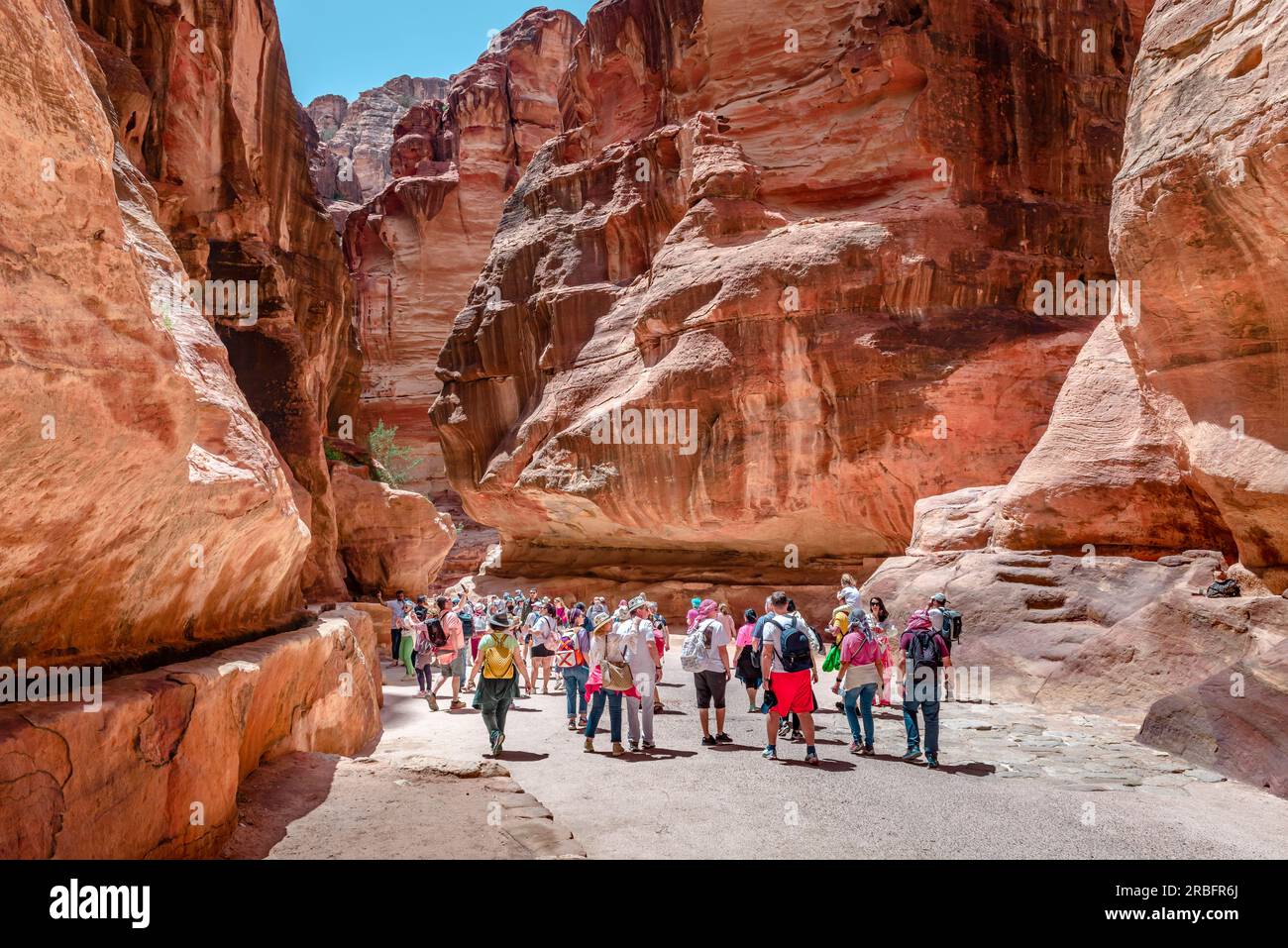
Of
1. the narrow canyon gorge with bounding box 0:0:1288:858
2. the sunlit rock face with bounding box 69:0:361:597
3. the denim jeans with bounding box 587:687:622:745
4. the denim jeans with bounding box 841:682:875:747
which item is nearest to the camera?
the narrow canyon gorge with bounding box 0:0:1288:858

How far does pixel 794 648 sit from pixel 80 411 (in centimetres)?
578

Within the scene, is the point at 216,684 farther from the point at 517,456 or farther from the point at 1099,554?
the point at 517,456

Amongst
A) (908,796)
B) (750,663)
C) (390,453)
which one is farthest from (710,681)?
(390,453)

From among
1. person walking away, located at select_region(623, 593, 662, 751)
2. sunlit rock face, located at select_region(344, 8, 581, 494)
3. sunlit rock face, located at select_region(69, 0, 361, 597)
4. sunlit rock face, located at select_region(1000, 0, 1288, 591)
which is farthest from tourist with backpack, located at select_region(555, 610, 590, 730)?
sunlit rock face, located at select_region(344, 8, 581, 494)

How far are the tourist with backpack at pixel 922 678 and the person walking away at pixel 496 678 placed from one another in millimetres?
3750

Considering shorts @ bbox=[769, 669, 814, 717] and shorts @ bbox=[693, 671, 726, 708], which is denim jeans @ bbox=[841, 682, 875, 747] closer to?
shorts @ bbox=[769, 669, 814, 717]

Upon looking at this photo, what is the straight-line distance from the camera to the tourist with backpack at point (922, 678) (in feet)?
25.0

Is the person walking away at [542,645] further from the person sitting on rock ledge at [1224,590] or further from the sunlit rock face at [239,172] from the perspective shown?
the person sitting on rock ledge at [1224,590]

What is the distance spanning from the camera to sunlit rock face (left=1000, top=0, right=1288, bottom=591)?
8.70 m

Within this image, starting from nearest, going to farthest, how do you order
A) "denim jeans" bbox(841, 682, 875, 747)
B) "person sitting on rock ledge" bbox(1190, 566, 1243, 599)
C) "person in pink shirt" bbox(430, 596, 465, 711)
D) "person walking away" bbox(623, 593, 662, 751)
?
1. "denim jeans" bbox(841, 682, 875, 747)
2. "person walking away" bbox(623, 593, 662, 751)
3. "person sitting on rock ledge" bbox(1190, 566, 1243, 599)
4. "person in pink shirt" bbox(430, 596, 465, 711)

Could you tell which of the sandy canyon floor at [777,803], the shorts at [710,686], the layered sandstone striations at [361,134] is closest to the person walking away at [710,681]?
the shorts at [710,686]

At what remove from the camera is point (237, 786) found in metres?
5.89

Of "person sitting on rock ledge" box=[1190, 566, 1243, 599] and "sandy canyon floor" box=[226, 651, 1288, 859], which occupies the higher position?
"person sitting on rock ledge" box=[1190, 566, 1243, 599]

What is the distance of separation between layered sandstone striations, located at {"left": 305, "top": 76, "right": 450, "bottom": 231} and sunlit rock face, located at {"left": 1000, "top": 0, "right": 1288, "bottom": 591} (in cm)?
5266
